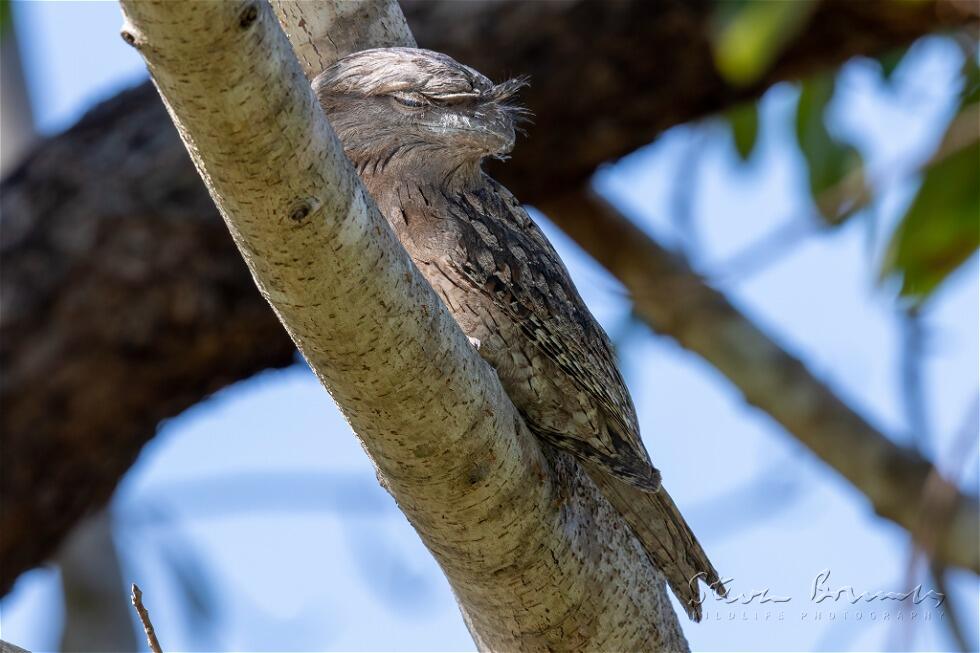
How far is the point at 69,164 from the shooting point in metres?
5.38

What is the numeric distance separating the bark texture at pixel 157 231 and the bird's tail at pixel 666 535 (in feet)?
9.58

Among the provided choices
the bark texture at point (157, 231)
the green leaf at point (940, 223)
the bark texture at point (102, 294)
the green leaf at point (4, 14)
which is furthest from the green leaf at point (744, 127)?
the green leaf at point (4, 14)

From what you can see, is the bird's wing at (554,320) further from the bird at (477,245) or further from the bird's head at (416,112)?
the bird's head at (416,112)

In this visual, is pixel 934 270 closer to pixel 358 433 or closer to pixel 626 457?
pixel 626 457

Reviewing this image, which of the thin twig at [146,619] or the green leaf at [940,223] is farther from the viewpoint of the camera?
the green leaf at [940,223]

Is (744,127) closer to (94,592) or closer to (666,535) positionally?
(666,535)

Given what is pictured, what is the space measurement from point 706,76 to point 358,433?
3864 millimetres

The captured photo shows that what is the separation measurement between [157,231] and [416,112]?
303 centimetres

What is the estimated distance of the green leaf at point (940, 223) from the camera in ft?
14.3

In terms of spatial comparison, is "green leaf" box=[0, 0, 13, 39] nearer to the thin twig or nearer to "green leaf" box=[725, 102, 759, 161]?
the thin twig

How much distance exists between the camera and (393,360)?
6.67ft

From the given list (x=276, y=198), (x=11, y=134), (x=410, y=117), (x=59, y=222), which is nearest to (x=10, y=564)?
(x=59, y=222)

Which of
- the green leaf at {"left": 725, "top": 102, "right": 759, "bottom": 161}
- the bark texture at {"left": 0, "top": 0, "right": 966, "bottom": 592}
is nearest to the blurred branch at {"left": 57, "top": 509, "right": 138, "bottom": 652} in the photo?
the bark texture at {"left": 0, "top": 0, "right": 966, "bottom": 592}

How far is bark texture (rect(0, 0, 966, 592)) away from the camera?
209 inches
